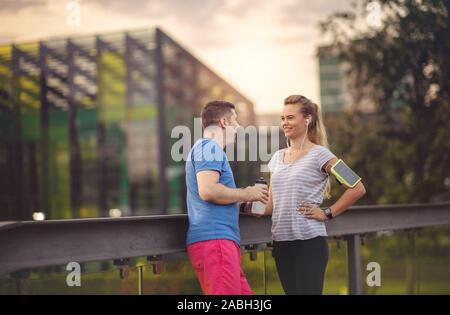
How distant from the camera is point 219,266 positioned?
441cm

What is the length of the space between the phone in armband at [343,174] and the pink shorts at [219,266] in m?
0.72

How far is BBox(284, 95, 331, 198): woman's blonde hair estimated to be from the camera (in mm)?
4945

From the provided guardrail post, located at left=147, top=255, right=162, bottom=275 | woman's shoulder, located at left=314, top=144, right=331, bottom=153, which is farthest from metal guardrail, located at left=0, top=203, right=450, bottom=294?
woman's shoulder, located at left=314, top=144, right=331, bottom=153

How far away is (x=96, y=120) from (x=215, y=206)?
4660 cm

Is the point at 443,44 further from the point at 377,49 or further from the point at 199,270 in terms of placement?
the point at 199,270

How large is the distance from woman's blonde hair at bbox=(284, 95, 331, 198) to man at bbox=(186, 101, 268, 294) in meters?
0.45

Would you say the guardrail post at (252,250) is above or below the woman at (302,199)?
below

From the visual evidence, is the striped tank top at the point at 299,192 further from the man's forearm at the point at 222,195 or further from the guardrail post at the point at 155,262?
the guardrail post at the point at 155,262

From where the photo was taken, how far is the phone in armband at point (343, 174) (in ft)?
15.7

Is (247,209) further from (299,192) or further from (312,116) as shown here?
(312,116)

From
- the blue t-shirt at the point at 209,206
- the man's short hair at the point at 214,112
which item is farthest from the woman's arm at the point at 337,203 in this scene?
the man's short hair at the point at 214,112

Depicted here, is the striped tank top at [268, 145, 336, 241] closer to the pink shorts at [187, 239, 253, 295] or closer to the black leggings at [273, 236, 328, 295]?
the black leggings at [273, 236, 328, 295]

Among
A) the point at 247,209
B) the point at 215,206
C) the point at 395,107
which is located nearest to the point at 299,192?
the point at 247,209

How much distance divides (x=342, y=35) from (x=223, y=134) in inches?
691
